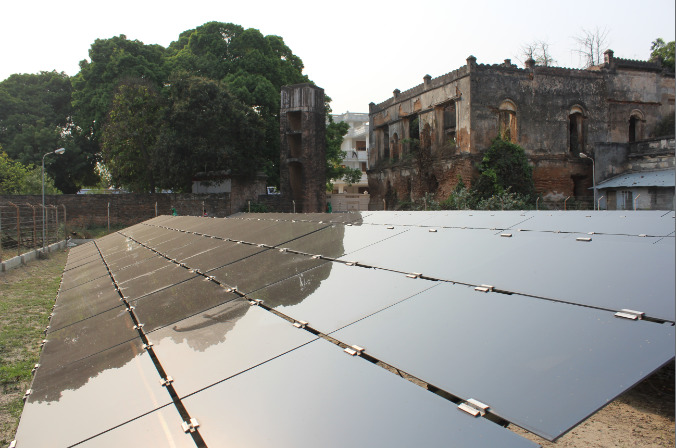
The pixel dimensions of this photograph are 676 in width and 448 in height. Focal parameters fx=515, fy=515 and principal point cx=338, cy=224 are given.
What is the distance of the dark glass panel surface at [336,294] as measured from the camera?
2.77m

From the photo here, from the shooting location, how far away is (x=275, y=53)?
33969mm

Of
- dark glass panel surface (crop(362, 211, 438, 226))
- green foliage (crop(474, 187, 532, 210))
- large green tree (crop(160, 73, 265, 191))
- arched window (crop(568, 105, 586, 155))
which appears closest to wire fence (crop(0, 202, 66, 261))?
large green tree (crop(160, 73, 265, 191))

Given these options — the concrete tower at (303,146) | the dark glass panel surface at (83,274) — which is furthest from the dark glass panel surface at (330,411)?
the concrete tower at (303,146)

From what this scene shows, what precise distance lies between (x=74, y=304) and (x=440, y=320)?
14.6ft

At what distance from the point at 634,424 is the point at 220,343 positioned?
335cm

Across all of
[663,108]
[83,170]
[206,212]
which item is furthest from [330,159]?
[663,108]

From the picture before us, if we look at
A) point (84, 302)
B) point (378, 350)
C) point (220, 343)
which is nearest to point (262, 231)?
point (84, 302)

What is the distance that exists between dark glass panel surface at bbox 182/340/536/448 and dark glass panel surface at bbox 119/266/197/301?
114 inches

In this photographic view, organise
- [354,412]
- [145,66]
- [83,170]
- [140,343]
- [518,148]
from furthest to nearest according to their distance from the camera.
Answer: [83,170]
[145,66]
[518,148]
[140,343]
[354,412]

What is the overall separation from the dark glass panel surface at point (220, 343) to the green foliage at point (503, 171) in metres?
24.3

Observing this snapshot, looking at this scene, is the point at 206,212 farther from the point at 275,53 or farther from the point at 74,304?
the point at 74,304

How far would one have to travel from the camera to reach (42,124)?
115 feet

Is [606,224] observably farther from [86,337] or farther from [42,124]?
[42,124]

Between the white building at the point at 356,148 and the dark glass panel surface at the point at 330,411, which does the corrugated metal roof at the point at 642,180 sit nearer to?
the dark glass panel surface at the point at 330,411
